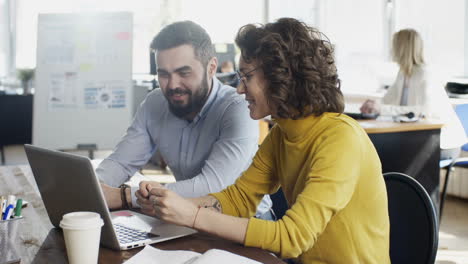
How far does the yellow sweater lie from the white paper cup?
0.35m

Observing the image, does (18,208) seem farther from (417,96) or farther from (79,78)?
(417,96)

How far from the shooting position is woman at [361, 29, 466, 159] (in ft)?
12.8

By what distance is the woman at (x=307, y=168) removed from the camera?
4.17 ft

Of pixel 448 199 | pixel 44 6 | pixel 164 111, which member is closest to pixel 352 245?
pixel 164 111

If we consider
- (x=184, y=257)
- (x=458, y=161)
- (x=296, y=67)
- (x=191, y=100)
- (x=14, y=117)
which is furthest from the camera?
(x=14, y=117)

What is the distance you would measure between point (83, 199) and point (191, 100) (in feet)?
2.60

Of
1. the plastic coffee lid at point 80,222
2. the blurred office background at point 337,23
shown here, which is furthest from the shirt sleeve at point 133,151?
the blurred office background at point 337,23

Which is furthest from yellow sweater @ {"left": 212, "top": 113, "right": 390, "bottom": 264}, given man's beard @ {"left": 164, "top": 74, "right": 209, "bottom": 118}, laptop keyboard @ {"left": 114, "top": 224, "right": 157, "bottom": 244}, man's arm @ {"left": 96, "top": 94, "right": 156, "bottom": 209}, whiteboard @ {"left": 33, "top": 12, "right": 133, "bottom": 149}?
whiteboard @ {"left": 33, "top": 12, "right": 133, "bottom": 149}

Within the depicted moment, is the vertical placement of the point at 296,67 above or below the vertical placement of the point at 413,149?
above

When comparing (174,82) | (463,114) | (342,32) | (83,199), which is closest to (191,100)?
(174,82)

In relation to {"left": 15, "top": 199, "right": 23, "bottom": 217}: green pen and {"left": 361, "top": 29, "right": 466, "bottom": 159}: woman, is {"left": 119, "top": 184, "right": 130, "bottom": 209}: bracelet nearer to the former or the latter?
{"left": 15, "top": 199, "right": 23, "bottom": 217}: green pen

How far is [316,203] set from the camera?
1.27m

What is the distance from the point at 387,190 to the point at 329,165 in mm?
291

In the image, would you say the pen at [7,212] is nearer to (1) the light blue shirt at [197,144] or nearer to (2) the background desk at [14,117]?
(1) the light blue shirt at [197,144]
